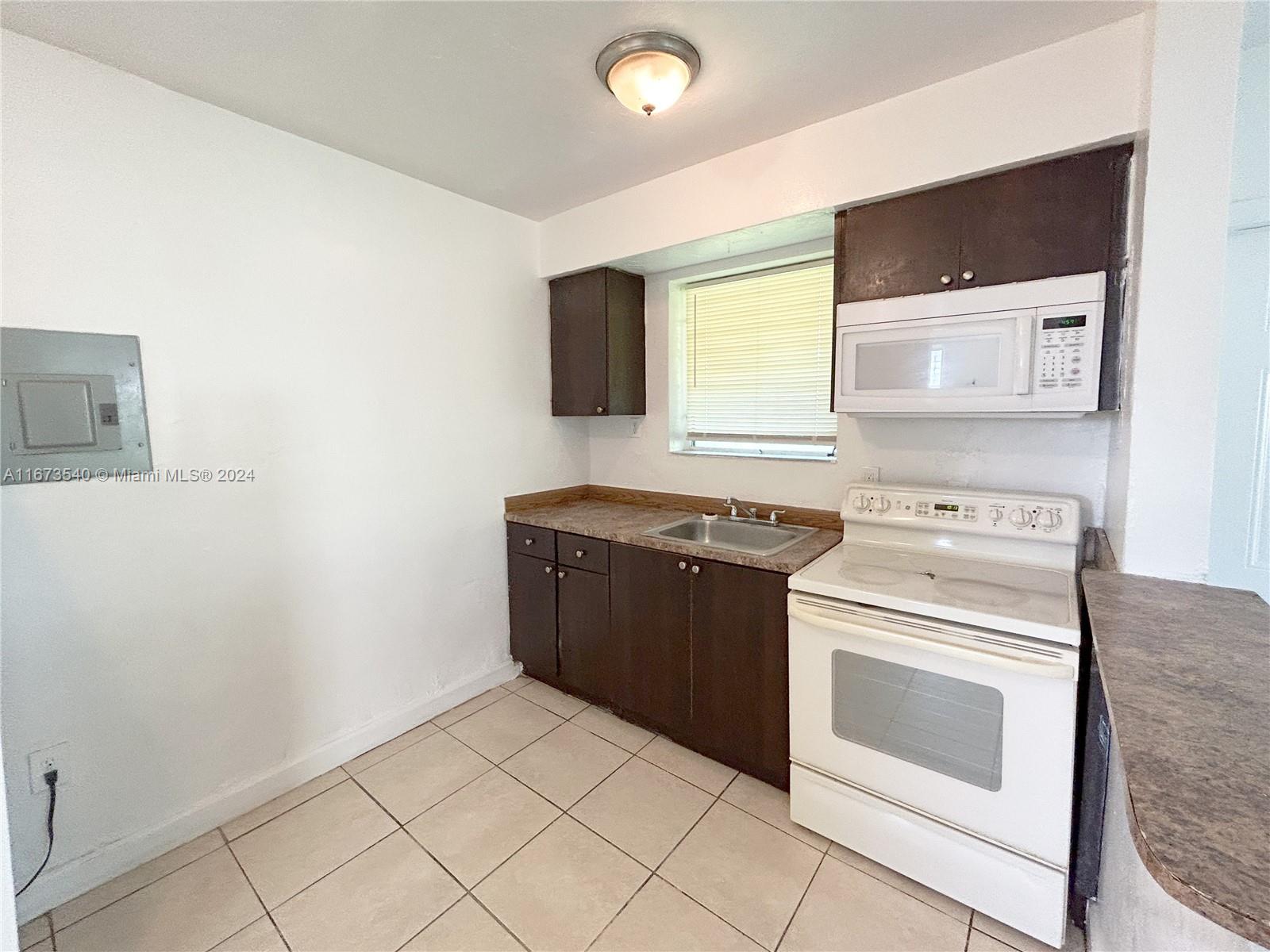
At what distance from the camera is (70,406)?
1.54 m

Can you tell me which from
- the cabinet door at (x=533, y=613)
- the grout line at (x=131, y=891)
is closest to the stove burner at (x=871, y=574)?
the cabinet door at (x=533, y=613)

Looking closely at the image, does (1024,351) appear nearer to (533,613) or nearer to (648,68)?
(648,68)

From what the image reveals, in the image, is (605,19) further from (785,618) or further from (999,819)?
(999,819)

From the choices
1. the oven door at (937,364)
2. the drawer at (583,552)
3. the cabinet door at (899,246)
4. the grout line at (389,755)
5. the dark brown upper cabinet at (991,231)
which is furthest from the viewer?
the drawer at (583,552)

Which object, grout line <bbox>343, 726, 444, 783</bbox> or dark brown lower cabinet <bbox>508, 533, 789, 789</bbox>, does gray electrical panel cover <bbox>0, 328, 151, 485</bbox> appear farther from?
dark brown lower cabinet <bbox>508, 533, 789, 789</bbox>

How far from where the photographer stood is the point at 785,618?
1849 mm

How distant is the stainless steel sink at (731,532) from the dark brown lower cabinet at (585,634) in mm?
408

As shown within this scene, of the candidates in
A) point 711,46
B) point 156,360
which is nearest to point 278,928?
point 156,360

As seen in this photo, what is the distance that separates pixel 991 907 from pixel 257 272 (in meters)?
3.07

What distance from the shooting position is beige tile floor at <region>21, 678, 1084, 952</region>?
1445 millimetres

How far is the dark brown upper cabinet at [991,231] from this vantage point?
5.00 feet

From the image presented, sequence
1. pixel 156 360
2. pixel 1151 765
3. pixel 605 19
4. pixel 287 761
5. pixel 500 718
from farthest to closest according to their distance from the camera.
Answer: pixel 500 718, pixel 287 761, pixel 156 360, pixel 605 19, pixel 1151 765

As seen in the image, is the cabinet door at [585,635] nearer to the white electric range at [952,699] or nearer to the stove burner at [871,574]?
the white electric range at [952,699]

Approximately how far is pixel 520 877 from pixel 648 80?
2447 millimetres
